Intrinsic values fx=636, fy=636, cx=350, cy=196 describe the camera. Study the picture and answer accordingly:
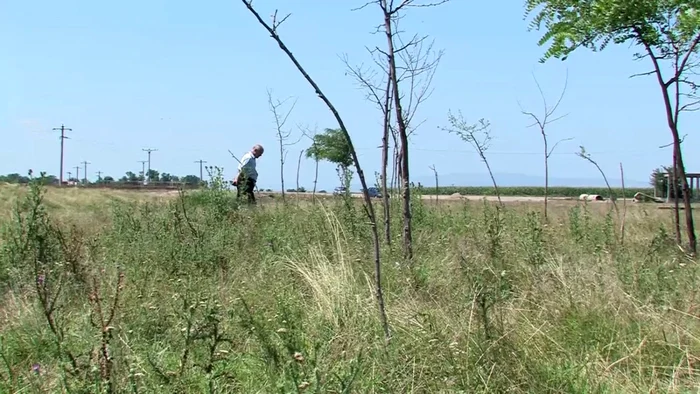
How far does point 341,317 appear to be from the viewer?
358 cm

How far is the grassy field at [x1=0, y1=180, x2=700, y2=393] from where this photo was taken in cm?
272

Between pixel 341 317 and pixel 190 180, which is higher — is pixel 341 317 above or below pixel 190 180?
below

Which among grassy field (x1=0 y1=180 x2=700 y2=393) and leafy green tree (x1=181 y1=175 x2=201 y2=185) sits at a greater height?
leafy green tree (x1=181 y1=175 x2=201 y2=185)

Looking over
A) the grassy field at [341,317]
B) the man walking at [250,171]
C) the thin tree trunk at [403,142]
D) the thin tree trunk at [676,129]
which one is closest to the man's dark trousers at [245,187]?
the man walking at [250,171]

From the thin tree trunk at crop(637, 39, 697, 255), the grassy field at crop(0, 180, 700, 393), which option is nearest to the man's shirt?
the grassy field at crop(0, 180, 700, 393)

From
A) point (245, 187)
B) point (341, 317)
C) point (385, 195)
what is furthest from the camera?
point (245, 187)

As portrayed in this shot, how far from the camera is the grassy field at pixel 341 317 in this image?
272 centimetres

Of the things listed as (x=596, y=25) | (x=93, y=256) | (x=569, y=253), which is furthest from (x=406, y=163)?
(x=93, y=256)

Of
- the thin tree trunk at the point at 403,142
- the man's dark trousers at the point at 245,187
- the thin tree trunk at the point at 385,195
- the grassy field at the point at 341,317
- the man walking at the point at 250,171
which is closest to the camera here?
the grassy field at the point at 341,317

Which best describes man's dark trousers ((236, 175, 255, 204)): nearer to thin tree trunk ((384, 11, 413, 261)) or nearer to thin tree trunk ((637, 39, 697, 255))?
thin tree trunk ((384, 11, 413, 261))

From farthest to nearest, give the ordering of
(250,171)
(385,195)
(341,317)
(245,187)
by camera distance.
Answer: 1. (250,171)
2. (245,187)
3. (385,195)
4. (341,317)

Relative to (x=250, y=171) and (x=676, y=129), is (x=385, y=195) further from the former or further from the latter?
(x=250, y=171)

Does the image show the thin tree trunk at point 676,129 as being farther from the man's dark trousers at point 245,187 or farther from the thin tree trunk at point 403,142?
the man's dark trousers at point 245,187

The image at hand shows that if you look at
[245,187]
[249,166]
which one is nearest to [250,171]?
[249,166]
